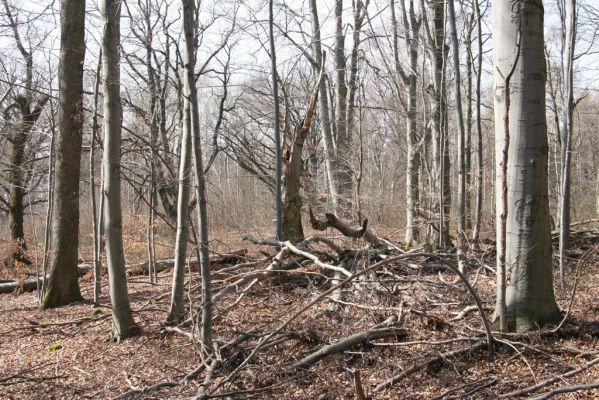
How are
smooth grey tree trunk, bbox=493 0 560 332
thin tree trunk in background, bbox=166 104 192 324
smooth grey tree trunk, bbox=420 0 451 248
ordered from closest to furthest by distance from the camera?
smooth grey tree trunk, bbox=493 0 560 332, thin tree trunk in background, bbox=166 104 192 324, smooth grey tree trunk, bbox=420 0 451 248

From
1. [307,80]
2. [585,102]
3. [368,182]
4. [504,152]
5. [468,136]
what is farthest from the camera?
[585,102]

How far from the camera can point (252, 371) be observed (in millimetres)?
4035

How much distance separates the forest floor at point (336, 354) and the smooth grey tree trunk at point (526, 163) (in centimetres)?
27

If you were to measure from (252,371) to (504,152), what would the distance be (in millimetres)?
2650

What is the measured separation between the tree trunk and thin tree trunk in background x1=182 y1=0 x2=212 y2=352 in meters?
4.88

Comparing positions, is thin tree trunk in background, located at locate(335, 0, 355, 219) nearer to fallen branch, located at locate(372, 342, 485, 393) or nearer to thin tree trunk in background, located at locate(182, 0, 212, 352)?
thin tree trunk in background, located at locate(182, 0, 212, 352)

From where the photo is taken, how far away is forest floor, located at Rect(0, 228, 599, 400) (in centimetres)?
363

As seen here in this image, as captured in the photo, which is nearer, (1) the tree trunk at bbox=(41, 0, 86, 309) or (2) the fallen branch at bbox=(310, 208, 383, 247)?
(2) the fallen branch at bbox=(310, 208, 383, 247)

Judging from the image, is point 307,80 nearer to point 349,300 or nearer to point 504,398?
point 349,300

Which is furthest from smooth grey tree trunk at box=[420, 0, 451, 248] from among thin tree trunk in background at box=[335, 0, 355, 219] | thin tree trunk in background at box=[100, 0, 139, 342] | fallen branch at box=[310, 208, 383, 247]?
thin tree trunk in background at box=[100, 0, 139, 342]

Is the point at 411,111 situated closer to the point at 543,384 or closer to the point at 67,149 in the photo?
the point at 67,149

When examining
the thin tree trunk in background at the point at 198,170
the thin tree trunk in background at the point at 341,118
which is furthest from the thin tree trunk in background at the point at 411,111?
the thin tree trunk in background at the point at 198,170

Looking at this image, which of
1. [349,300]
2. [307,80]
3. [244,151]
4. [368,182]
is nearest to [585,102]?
[368,182]

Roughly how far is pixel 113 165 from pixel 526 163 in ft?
13.9
